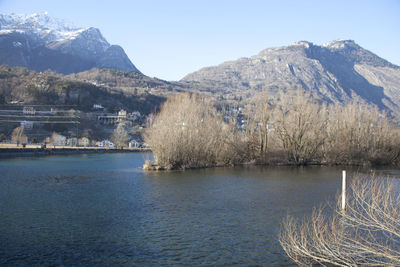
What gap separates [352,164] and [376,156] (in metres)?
4.15

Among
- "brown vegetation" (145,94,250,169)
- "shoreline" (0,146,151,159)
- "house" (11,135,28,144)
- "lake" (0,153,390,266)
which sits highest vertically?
"brown vegetation" (145,94,250,169)

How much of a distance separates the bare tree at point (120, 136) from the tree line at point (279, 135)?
7874 cm

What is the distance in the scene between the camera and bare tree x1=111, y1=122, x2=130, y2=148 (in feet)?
438

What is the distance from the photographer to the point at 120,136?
5399 inches

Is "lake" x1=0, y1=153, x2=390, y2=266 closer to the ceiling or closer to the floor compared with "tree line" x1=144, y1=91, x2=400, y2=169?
closer to the floor

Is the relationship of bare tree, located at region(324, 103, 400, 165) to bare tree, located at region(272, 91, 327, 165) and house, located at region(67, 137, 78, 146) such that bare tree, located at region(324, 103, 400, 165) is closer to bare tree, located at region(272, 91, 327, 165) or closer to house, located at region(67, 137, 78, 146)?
bare tree, located at region(272, 91, 327, 165)

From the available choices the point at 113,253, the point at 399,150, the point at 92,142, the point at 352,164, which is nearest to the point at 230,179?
the point at 113,253

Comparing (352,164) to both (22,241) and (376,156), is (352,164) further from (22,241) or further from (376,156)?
(22,241)

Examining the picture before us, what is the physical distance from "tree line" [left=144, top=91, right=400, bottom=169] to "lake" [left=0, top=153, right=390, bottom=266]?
50.7ft

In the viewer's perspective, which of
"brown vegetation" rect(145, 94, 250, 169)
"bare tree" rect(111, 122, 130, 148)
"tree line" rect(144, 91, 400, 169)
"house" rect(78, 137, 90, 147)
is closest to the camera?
"brown vegetation" rect(145, 94, 250, 169)

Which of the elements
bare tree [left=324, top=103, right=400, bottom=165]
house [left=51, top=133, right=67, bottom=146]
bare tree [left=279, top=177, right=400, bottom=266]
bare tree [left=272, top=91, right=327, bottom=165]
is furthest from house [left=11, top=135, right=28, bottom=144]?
bare tree [left=279, top=177, right=400, bottom=266]

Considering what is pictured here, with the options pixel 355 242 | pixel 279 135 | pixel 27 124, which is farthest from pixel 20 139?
pixel 355 242

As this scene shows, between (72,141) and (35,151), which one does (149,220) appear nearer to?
(35,151)

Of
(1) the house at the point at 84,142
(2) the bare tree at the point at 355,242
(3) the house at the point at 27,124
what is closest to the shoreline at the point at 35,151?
(1) the house at the point at 84,142
